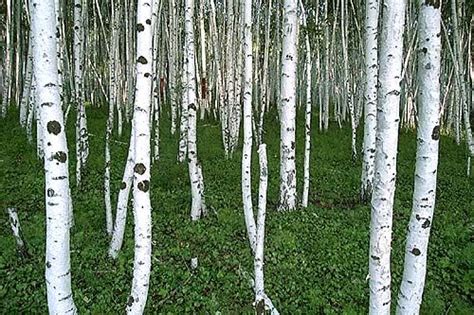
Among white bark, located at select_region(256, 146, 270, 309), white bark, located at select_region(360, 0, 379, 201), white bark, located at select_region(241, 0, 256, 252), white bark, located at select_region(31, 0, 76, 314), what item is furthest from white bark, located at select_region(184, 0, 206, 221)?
white bark, located at select_region(31, 0, 76, 314)

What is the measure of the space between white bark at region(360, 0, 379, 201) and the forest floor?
681 mm

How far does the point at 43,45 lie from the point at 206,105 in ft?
43.9

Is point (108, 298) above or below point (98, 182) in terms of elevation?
below

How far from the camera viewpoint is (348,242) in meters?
5.86

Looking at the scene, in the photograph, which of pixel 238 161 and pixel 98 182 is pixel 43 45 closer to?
pixel 98 182

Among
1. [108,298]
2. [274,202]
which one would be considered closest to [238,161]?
[274,202]

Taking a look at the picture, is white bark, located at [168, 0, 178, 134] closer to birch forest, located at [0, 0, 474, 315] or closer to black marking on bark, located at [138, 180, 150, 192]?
birch forest, located at [0, 0, 474, 315]

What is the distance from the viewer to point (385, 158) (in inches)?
111

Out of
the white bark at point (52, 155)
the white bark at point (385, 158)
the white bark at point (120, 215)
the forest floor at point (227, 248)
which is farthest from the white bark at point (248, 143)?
the white bark at point (52, 155)

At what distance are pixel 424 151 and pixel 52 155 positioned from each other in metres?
2.60

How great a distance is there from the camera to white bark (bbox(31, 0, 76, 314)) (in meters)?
2.93

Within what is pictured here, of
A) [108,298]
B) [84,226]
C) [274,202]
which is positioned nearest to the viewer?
[108,298]

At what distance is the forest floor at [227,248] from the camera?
4.46 m

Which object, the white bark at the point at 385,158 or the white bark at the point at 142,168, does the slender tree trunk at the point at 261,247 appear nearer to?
the white bark at the point at 142,168
